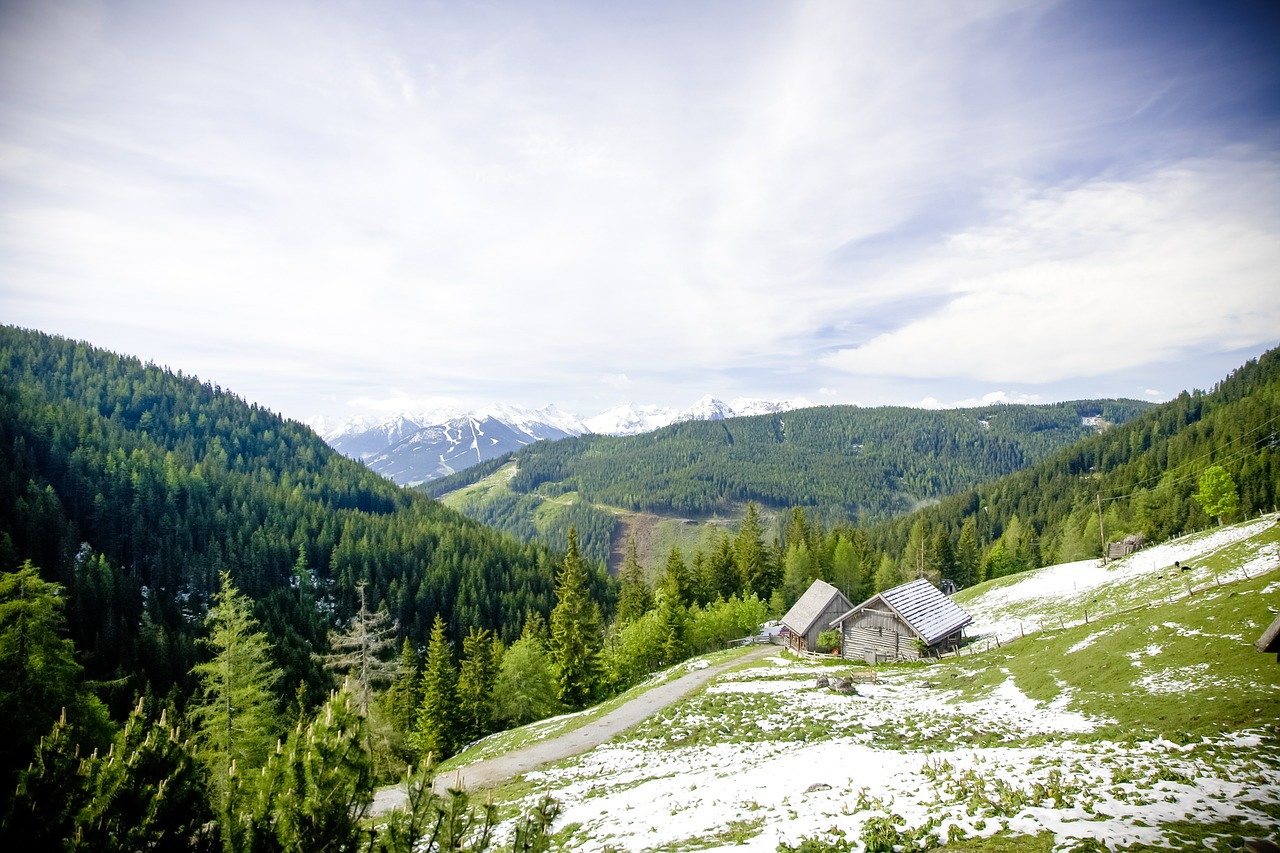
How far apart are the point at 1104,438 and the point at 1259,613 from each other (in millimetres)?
194642

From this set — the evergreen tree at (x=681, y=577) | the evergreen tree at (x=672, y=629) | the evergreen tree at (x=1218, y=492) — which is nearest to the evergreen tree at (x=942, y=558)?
the evergreen tree at (x=1218, y=492)

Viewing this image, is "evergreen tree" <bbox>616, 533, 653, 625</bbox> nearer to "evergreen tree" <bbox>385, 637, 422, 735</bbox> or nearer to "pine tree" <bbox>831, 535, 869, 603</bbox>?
"evergreen tree" <bbox>385, 637, 422, 735</bbox>

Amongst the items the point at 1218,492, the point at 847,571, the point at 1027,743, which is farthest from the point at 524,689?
the point at 1218,492

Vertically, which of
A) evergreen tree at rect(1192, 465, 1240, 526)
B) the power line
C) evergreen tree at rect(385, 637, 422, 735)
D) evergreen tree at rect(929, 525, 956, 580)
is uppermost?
the power line

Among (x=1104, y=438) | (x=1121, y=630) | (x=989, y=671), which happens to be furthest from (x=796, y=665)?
(x=1104, y=438)

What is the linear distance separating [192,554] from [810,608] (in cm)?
10192

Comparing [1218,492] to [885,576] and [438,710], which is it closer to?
[885,576]

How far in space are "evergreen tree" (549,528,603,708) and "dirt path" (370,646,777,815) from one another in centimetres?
816

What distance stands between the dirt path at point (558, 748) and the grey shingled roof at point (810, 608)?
15949mm

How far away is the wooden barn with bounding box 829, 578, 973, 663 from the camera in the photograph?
46750 millimetres

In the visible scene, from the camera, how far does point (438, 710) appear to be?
4444 centimetres

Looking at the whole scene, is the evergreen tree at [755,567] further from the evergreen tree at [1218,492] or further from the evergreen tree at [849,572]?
the evergreen tree at [1218,492]

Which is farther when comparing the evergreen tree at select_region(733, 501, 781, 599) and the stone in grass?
the evergreen tree at select_region(733, 501, 781, 599)

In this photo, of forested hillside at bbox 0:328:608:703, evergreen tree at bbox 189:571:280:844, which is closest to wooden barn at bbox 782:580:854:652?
evergreen tree at bbox 189:571:280:844
